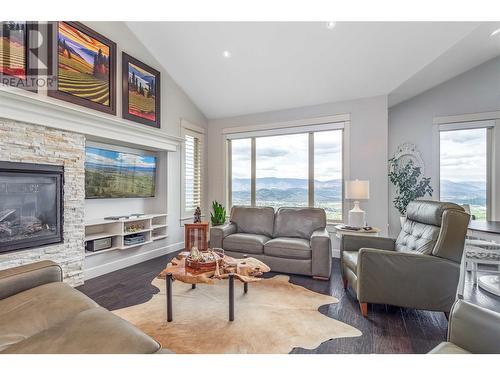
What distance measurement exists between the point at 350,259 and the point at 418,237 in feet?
2.30

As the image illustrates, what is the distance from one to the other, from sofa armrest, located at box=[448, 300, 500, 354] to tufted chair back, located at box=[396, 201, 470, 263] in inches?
42.4

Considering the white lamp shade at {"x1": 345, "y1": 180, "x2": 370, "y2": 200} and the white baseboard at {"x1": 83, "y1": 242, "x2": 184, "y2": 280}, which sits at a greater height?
the white lamp shade at {"x1": 345, "y1": 180, "x2": 370, "y2": 200}

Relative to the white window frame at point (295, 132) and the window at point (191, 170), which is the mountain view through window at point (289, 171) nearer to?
the white window frame at point (295, 132)

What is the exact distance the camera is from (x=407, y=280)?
7.11 feet

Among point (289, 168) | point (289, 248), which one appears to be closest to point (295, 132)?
point (289, 168)

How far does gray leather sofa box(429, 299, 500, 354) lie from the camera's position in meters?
1.10

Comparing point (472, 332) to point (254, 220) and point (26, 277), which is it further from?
point (254, 220)

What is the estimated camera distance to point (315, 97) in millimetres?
4391

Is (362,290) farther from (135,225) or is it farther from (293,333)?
(135,225)

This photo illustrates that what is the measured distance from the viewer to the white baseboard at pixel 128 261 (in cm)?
324

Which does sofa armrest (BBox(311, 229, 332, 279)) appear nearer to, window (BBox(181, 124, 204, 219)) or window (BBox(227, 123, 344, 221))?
window (BBox(227, 123, 344, 221))

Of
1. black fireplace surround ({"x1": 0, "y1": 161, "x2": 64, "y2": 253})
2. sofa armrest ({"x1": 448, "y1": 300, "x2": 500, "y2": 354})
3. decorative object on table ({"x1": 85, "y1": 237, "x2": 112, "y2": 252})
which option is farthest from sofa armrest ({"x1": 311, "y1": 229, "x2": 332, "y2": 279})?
black fireplace surround ({"x1": 0, "y1": 161, "x2": 64, "y2": 253})

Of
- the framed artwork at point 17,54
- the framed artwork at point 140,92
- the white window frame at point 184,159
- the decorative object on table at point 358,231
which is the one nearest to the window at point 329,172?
the decorative object on table at point 358,231

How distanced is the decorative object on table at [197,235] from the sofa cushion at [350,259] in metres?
2.43
